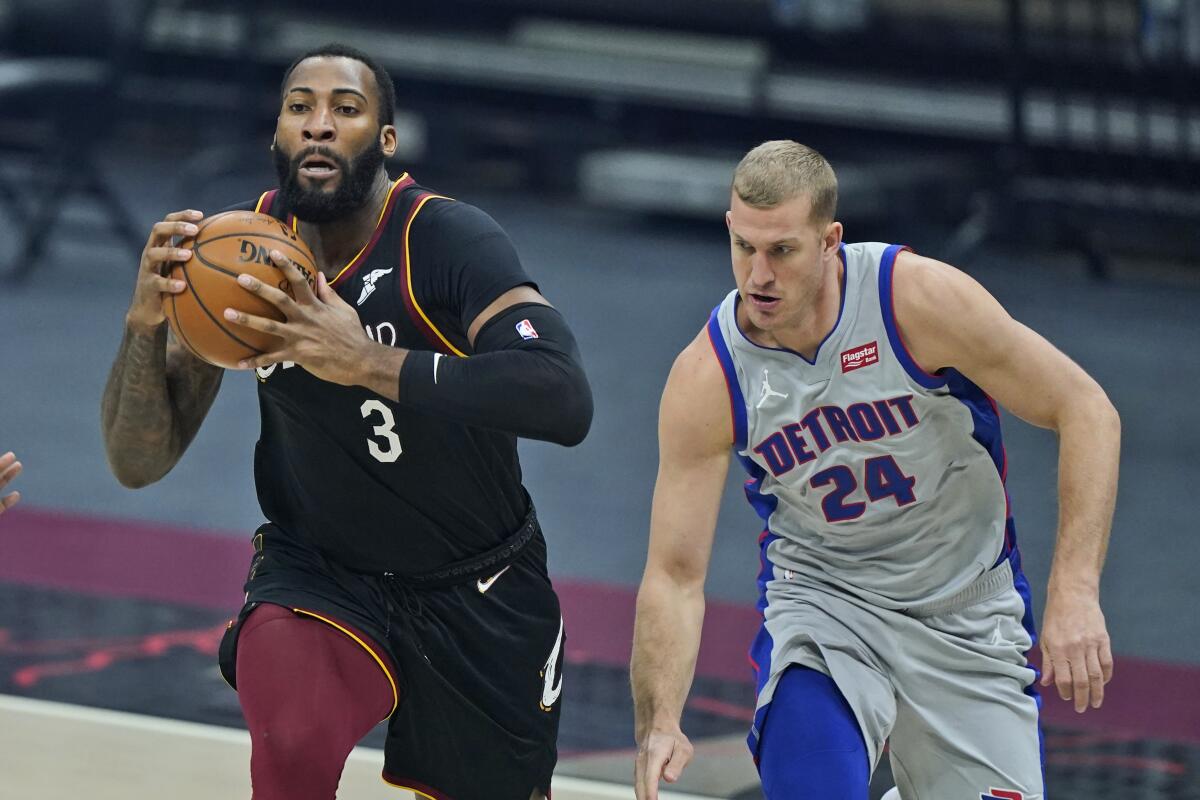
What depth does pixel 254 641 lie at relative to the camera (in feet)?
11.1

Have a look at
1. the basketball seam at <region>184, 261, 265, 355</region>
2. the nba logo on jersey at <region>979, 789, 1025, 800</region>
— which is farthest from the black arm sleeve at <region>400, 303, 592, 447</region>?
the nba logo on jersey at <region>979, 789, 1025, 800</region>

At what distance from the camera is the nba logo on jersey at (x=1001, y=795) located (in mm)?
3422

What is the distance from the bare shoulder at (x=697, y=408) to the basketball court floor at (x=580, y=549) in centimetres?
130

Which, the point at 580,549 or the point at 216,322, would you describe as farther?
the point at 580,549

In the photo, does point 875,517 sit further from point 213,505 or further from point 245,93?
point 245,93

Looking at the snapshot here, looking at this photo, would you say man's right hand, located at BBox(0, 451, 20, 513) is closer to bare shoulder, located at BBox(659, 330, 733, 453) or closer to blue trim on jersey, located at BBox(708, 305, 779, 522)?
bare shoulder, located at BBox(659, 330, 733, 453)

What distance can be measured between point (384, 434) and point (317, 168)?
0.51 m

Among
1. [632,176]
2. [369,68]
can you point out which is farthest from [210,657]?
[632,176]

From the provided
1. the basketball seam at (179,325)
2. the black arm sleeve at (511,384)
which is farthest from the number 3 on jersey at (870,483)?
the basketball seam at (179,325)

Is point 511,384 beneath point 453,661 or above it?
above

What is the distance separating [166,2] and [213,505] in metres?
7.36

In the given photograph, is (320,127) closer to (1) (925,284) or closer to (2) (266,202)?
(2) (266,202)

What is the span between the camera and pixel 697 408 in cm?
339

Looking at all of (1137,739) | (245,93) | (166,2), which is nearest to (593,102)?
(245,93)
